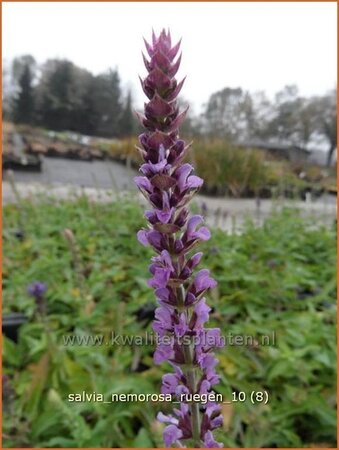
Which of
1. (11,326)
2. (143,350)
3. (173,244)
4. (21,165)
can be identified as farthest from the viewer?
(21,165)

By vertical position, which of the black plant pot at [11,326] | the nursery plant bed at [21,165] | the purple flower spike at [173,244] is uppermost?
the nursery plant bed at [21,165]

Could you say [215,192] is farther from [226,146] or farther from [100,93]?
[100,93]

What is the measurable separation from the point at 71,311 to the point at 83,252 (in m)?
0.85

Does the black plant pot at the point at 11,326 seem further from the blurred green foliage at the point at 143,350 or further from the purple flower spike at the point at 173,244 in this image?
the purple flower spike at the point at 173,244

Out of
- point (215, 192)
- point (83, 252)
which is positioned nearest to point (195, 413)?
point (83, 252)

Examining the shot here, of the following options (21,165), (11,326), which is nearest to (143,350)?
(11,326)

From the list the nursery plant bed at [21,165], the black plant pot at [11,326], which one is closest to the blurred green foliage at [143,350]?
the black plant pot at [11,326]

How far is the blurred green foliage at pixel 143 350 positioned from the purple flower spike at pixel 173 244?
71cm

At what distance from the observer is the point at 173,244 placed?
22.7 inches

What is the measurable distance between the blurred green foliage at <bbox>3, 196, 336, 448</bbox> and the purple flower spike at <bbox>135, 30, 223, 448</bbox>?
2.33 ft

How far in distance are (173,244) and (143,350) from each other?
177cm

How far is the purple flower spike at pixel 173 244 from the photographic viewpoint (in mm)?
543

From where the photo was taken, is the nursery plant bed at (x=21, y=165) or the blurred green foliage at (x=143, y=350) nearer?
the blurred green foliage at (x=143, y=350)

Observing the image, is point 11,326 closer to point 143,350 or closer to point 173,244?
point 143,350
